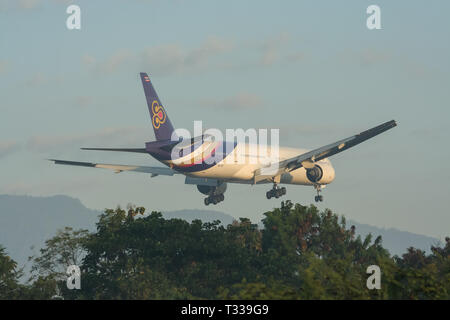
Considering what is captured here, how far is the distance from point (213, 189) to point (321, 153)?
12568mm

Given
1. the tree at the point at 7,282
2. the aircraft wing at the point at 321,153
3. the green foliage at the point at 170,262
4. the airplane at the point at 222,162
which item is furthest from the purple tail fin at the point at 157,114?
the tree at the point at 7,282

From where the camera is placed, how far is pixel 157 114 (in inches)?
2758

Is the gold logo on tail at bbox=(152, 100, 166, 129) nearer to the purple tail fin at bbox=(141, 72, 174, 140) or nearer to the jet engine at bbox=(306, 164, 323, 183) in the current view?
the purple tail fin at bbox=(141, 72, 174, 140)

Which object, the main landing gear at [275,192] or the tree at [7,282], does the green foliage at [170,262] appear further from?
the main landing gear at [275,192]

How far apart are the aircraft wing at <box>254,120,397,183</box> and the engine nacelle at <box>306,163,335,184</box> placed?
14.2ft

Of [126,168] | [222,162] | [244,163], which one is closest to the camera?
[222,162]

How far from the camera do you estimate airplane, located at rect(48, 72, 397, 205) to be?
6475 cm

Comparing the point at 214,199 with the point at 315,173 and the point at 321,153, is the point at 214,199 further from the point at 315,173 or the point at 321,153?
the point at 321,153

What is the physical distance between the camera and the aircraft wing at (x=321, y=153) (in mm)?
62688

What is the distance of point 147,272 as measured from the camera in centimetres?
6756

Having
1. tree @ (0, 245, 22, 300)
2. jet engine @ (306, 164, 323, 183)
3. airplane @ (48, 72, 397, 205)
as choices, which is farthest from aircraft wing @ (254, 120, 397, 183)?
tree @ (0, 245, 22, 300)

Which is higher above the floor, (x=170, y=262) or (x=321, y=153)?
(x=321, y=153)

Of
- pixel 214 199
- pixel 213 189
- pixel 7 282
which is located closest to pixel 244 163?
pixel 213 189
